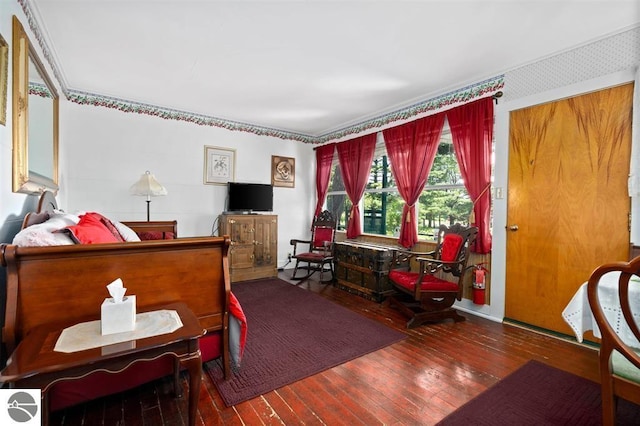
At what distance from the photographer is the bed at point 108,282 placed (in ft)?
4.21

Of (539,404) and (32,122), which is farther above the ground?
(32,122)

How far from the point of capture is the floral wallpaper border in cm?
306

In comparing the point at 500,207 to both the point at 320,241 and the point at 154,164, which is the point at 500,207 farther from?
the point at 154,164

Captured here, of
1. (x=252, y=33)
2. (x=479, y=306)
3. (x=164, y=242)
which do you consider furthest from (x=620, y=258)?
(x=252, y=33)

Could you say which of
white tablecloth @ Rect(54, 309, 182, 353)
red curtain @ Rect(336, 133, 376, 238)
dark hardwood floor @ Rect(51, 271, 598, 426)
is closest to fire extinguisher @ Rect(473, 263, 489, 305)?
dark hardwood floor @ Rect(51, 271, 598, 426)

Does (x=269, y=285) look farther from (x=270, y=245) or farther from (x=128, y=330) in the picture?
(x=128, y=330)

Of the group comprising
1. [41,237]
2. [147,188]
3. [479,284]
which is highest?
Result: [147,188]

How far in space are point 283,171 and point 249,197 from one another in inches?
37.1

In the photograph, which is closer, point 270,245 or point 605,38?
point 605,38

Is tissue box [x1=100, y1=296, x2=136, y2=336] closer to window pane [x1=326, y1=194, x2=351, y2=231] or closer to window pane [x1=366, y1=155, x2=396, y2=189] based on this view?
window pane [x1=366, y1=155, x2=396, y2=189]

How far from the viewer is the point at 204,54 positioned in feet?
9.16

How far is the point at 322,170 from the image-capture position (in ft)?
18.1

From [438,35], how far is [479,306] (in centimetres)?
267

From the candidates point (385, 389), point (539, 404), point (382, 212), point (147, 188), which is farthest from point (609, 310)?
point (147, 188)
